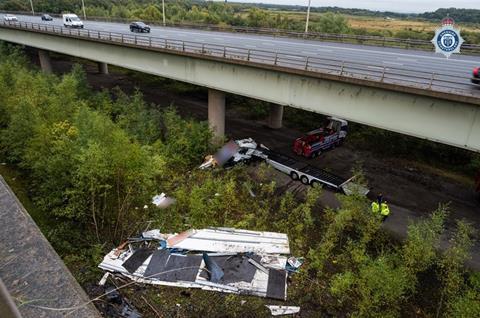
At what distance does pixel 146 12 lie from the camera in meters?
83.2

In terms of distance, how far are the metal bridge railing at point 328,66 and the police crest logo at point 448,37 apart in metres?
1.18

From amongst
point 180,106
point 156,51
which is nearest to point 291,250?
point 156,51

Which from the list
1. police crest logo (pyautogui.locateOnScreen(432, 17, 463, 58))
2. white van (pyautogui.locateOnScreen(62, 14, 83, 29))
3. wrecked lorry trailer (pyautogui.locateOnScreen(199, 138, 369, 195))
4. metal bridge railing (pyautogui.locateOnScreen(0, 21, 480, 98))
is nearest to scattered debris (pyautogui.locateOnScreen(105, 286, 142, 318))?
wrecked lorry trailer (pyautogui.locateOnScreen(199, 138, 369, 195))

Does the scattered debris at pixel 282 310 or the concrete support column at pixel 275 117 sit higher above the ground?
the concrete support column at pixel 275 117

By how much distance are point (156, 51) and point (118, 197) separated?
14.6 m

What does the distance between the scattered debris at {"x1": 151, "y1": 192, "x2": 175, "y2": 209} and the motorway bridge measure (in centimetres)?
817

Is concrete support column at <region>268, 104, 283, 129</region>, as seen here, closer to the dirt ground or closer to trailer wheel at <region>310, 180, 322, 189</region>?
the dirt ground

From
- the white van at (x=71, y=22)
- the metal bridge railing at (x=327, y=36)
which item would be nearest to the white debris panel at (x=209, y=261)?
the metal bridge railing at (x=327, y=36)

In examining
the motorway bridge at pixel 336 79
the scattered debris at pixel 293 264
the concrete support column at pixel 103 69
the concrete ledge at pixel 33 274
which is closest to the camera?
the concrete ledge at pixel 33 274

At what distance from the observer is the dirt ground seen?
713 inches

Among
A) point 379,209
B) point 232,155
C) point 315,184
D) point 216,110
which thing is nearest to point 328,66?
point 315,184

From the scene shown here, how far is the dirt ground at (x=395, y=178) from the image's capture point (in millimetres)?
18109

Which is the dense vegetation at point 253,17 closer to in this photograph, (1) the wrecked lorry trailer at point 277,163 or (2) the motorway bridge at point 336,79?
(2) the motorway bridge at point 336,79

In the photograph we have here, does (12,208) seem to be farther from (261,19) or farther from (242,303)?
(261,19)
